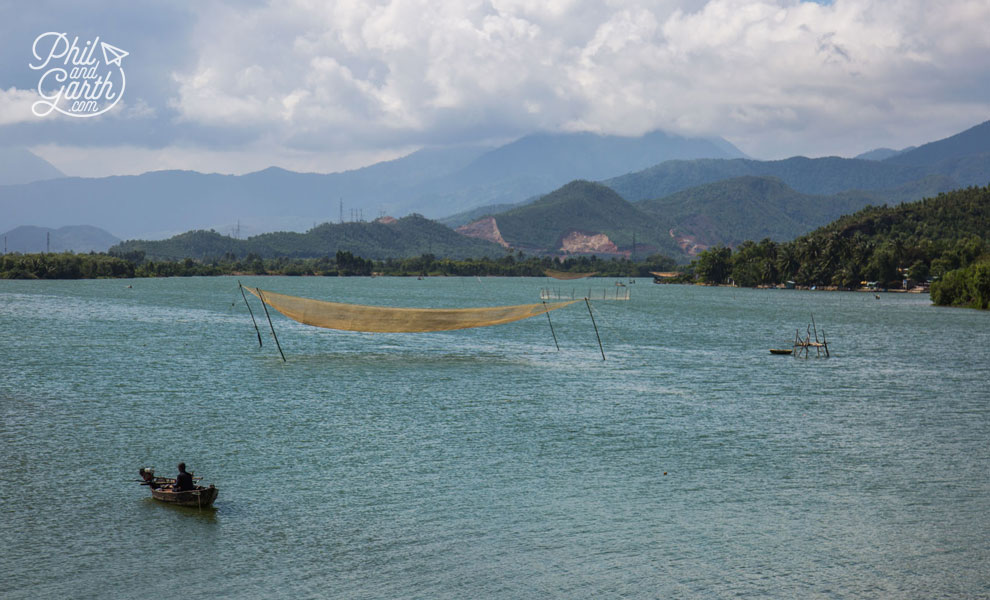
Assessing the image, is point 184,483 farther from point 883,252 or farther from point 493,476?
point 883,252

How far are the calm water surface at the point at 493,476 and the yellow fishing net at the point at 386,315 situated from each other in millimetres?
2817

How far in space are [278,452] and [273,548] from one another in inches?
346

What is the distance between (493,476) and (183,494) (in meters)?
8.59

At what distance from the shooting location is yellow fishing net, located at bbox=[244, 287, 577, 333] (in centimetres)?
4481

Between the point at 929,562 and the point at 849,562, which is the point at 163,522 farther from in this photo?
the point at 929,562

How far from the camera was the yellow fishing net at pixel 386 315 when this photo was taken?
147 feet

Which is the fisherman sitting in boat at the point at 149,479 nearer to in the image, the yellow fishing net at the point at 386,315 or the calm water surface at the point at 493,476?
the calm water surface at the point at 493,476

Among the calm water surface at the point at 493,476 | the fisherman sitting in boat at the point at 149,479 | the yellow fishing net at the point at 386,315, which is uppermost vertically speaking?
the yellow fishing net at the point at 386,315

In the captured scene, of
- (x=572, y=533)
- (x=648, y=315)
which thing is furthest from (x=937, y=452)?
(x=648, y=315)

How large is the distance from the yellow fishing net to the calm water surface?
282cm

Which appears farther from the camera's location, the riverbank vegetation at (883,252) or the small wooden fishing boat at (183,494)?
the riverbank vegetation at (883,252)

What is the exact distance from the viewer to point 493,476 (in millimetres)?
25031

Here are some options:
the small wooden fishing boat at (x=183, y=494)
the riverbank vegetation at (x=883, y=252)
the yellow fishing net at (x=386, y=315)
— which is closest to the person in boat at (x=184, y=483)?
the small wooden fishing boat at (x=183, y=494)

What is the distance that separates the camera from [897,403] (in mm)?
39625
